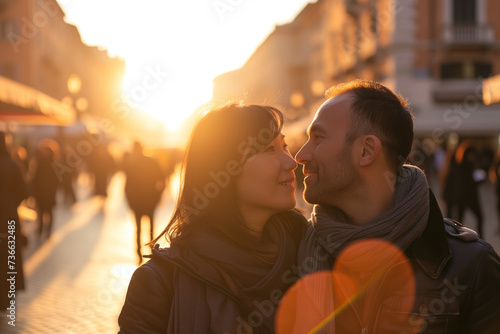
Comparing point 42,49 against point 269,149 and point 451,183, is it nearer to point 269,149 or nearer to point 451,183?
point 451,183

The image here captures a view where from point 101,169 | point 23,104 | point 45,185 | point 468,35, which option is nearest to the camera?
point 45,185

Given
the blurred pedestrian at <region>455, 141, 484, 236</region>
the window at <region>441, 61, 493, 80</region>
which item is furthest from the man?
the window at <region>441, 61, 493, 80</region>

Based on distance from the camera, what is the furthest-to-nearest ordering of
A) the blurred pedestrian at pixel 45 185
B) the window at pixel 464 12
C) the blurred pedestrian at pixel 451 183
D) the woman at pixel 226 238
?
1. the window at pixel 464 12
2. the blurred pedestrian at pixel 45 185
3. the blurred pedestrian at pixel 451 183
4. the woman at pixel 226 238

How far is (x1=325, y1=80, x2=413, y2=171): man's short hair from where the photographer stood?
8.11 ft

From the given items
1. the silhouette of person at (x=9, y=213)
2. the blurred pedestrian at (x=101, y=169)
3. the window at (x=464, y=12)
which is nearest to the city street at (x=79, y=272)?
the silhouette of person at (x=9, y=213)

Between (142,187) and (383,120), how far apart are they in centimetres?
805

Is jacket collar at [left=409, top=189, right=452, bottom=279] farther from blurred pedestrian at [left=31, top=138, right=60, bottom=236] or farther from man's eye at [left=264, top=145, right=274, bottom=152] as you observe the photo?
blurred pedestrian at [left=31, top=138, right=60, bottom=236]

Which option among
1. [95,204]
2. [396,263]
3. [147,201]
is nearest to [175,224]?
[396,263]

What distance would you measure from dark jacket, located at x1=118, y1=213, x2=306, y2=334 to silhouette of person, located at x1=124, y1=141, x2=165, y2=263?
7.87 meters

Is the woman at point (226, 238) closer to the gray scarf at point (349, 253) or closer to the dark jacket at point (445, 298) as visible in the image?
the gray scarf at point (349, 253)

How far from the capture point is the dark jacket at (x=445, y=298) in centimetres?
221

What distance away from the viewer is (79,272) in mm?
9367

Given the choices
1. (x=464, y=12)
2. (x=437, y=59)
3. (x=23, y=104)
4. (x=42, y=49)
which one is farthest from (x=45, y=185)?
(x=42, y=49)

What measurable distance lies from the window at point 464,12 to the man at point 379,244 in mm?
28880
